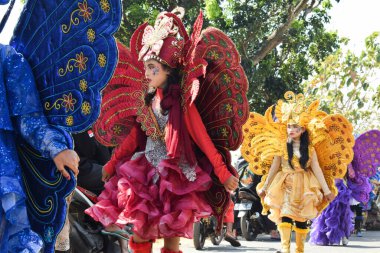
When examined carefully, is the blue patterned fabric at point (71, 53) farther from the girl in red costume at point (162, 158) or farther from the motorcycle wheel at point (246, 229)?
the motorcycle wheel at point (246, 229)

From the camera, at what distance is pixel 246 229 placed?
48.8 ft

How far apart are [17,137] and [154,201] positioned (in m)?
2.09

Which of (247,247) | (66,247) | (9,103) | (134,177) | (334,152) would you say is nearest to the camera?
(9,103)

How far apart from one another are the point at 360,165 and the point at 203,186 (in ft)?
25.8

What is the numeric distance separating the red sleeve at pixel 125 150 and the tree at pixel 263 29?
10.1 meters

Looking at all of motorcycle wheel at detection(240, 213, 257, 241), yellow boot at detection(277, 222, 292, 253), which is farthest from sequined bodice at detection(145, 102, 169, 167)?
motorcycle wheel at detection(240, 213, 257, 241)

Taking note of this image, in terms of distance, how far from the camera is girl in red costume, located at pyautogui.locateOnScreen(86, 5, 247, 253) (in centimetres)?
606

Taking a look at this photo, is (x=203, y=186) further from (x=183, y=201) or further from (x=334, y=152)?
(x=334, y=152)

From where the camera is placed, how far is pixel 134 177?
6215 mm

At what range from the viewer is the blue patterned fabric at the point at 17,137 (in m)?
3.94

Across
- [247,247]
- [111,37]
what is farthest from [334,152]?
[111,37]

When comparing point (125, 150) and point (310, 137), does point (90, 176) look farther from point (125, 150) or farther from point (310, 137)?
point (310, 137)

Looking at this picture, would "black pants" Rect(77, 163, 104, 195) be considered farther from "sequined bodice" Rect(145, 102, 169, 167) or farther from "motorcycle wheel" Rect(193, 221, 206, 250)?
"motorcycle wheel" Rect(193, 221, 206, 250)

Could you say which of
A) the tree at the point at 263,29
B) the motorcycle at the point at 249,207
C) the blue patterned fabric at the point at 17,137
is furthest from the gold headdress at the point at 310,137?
the tree at the point at 263,29
